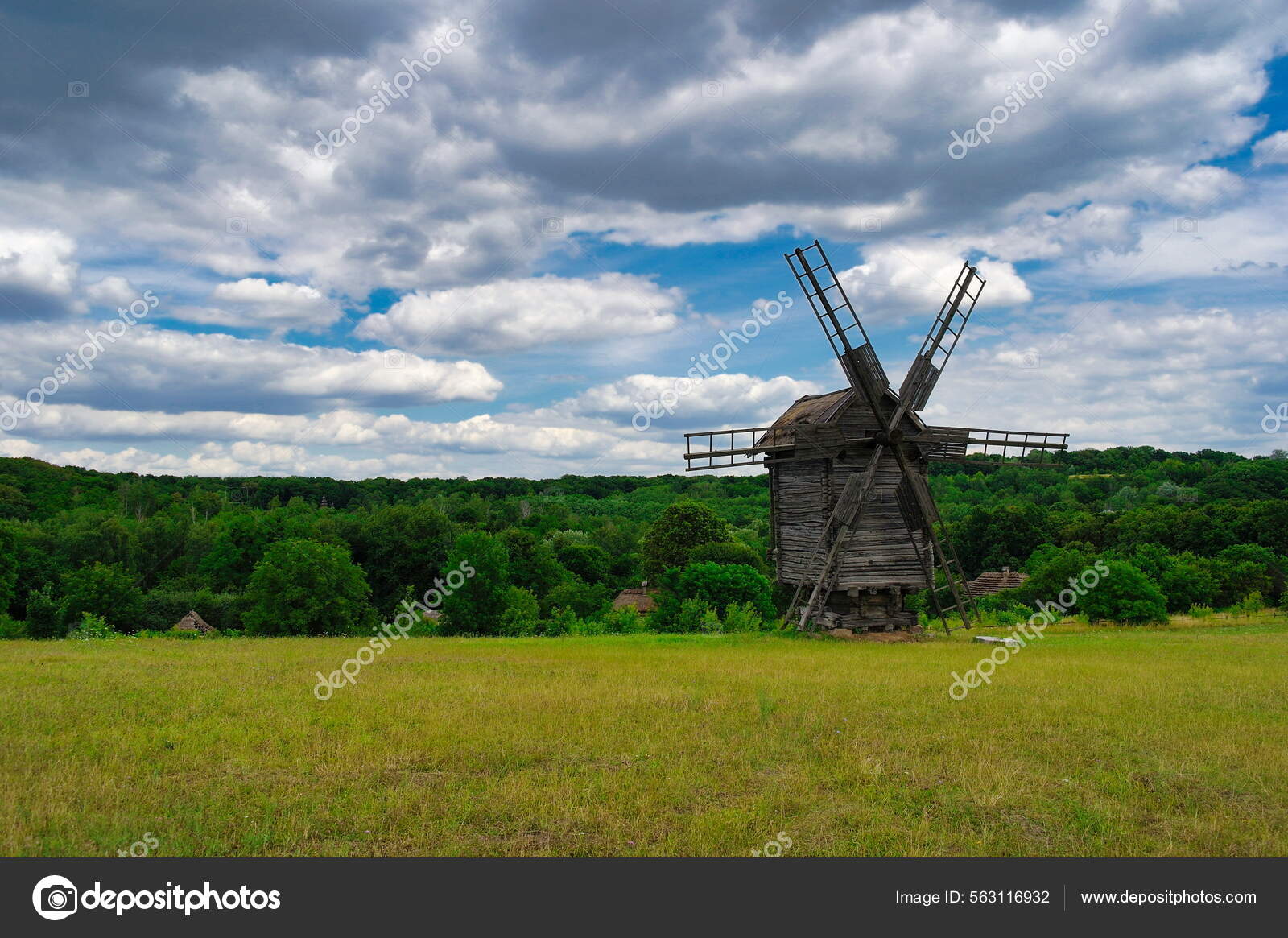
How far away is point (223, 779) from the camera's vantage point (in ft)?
32.5

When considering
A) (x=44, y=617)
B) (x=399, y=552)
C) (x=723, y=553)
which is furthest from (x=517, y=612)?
(x=44, y=617)

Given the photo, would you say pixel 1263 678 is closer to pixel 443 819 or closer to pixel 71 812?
pixel 443 819

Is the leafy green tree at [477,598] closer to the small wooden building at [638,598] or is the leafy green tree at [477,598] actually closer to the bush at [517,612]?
the bush at [517,612]

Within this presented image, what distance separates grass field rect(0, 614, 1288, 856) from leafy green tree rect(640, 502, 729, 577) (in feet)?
143

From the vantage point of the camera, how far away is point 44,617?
5872 cm

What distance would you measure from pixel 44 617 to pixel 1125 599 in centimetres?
6830

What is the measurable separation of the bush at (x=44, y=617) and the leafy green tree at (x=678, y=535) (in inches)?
1640

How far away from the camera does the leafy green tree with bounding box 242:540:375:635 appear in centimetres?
4075

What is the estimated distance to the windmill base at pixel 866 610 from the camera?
Answer: 92.4ft

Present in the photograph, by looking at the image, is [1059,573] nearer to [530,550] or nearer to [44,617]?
[530,550]

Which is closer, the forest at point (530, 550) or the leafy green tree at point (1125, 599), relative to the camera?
the leafy green tree at point (1125, 599)

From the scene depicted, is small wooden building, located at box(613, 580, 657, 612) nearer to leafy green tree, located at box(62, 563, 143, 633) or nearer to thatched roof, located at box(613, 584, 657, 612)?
thatched roof, located at box(613, 584, 657, 612)
